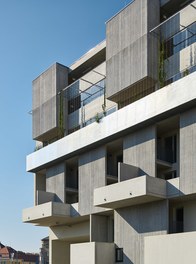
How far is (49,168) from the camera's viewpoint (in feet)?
113

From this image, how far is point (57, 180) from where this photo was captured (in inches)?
1310

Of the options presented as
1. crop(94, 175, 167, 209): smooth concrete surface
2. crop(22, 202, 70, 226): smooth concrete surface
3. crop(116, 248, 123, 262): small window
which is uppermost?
crop(94, 175, 167, 209): smooth concrete surface

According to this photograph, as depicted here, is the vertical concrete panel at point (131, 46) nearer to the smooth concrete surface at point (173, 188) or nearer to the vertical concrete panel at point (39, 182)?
the smooth concrete surface at point (173, 188)

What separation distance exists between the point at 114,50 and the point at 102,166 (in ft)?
24.9

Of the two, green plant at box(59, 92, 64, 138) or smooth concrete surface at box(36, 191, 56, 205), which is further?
green plant at box(59, 92, 64, 138)

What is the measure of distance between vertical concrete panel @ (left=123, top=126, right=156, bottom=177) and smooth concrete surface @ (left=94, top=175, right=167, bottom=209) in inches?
52.0

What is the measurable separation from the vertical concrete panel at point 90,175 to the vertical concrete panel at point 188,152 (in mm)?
6912

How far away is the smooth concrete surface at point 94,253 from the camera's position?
25109 mm

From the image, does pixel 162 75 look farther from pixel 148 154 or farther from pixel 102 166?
pixel 102 166

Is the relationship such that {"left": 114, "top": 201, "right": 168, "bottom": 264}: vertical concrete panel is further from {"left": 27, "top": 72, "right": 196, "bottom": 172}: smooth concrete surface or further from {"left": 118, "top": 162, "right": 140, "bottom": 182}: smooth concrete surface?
{"left": 27, "top": 72, "right": 196, "bottom": 172}: smooth concrete surface

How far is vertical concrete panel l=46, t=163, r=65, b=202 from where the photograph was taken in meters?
32.6

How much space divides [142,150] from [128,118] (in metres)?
2.10

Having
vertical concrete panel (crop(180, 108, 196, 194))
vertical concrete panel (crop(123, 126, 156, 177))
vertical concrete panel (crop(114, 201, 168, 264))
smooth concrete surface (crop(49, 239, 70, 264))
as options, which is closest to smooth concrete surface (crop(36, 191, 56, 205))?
smooth concrete surface (crop(49, 239, 70, 264))

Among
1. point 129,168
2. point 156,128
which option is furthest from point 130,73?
point 129,168
